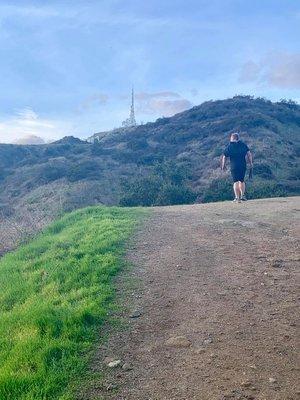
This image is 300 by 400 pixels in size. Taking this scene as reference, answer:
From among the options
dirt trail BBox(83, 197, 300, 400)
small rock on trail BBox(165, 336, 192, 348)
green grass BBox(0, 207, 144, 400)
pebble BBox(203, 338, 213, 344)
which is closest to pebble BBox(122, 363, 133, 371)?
dirt trail BBox(83, 197, 300, 400)

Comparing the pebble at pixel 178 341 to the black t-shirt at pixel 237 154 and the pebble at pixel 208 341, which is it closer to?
the pebble at pixel 208 341

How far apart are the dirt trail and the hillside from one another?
741cm

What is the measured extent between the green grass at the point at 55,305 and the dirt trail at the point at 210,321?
32 cm

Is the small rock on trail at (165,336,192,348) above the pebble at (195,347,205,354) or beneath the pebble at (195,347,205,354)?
above

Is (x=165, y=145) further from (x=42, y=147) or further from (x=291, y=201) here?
(x=291, y=201)

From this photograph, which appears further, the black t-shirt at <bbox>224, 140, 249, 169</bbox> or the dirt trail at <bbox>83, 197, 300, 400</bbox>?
the black t-shirt at <bbox>224, 140, 249, 169</bbox>

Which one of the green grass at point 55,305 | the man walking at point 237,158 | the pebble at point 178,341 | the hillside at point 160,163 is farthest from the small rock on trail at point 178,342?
the hillside at point 160,163

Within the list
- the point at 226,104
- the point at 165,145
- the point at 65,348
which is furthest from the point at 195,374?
the point at 226,104

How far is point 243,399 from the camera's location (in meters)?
3.93

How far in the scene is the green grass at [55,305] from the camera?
14.7 feet

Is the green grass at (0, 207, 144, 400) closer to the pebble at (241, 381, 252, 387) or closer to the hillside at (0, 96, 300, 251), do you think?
the pebble at (241, 381, 252, 387)

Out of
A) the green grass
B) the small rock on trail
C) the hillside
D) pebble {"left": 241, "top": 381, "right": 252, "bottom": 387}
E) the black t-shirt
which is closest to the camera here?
pebble {"left": 241, "top": 381, "right": 252, "bottom": 387}

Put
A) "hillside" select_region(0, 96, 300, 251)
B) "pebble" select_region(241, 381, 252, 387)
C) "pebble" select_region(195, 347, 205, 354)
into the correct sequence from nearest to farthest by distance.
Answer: "pebble" select_region(241, 381, 252, 387) → "pebble" select_region(195, 347, 205, 354) → "hillside" select_region(0, 96, 300, 251)

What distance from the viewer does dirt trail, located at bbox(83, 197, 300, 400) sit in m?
4.18
